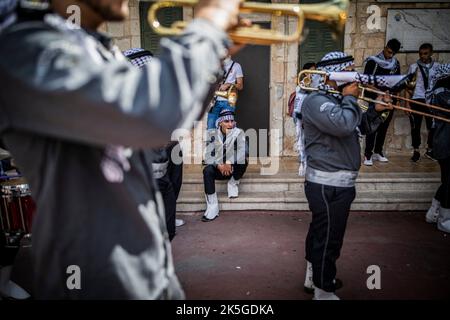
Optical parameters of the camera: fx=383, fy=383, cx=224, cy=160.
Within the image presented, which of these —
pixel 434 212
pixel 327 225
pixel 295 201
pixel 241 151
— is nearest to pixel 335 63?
pixel 327 225

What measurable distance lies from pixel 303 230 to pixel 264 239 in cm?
63

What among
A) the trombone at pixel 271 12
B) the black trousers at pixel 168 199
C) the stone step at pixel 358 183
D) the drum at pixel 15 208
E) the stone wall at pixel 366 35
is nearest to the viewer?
the trombone at pixel 271 12

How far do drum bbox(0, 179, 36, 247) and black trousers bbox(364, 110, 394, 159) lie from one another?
6.05 metres

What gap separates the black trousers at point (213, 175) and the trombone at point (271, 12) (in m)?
4.22

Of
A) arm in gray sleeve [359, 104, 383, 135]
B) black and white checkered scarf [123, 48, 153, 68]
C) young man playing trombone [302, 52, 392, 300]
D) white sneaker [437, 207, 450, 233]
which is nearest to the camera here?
young man playing trombone [302, 52, 392, 300]

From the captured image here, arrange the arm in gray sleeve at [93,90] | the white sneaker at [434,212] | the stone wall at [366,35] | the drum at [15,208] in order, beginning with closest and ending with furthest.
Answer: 1. the arm in gray sleeve at [93,90]
2. the drum at [15,208]
3. the white sneaker at [434,212]
4. the stone wall at [366,35]

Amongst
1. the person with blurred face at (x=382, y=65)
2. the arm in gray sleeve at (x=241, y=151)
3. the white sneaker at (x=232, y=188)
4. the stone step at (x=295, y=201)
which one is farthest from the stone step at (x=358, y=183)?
the person with blurred face at (x=382, y=65)

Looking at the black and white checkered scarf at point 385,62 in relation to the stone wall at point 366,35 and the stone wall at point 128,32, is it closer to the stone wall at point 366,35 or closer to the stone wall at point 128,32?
the stone wall at point 366,35

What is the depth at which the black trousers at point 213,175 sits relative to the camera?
5.90 meters

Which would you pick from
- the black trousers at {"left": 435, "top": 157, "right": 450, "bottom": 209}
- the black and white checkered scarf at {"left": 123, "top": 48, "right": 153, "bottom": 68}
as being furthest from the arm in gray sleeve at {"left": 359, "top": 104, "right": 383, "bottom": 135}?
the black and white checkered scarf at {"left": 123, "top": 48, "right": 153, "bottom": 68}

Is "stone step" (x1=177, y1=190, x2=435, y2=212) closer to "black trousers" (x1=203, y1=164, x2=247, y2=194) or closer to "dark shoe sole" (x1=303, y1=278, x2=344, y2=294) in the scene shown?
"black trousers" (x1=203, y1=164, x2=247, y2=194)

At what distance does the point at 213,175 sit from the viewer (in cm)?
596

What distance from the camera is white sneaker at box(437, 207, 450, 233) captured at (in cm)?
515
